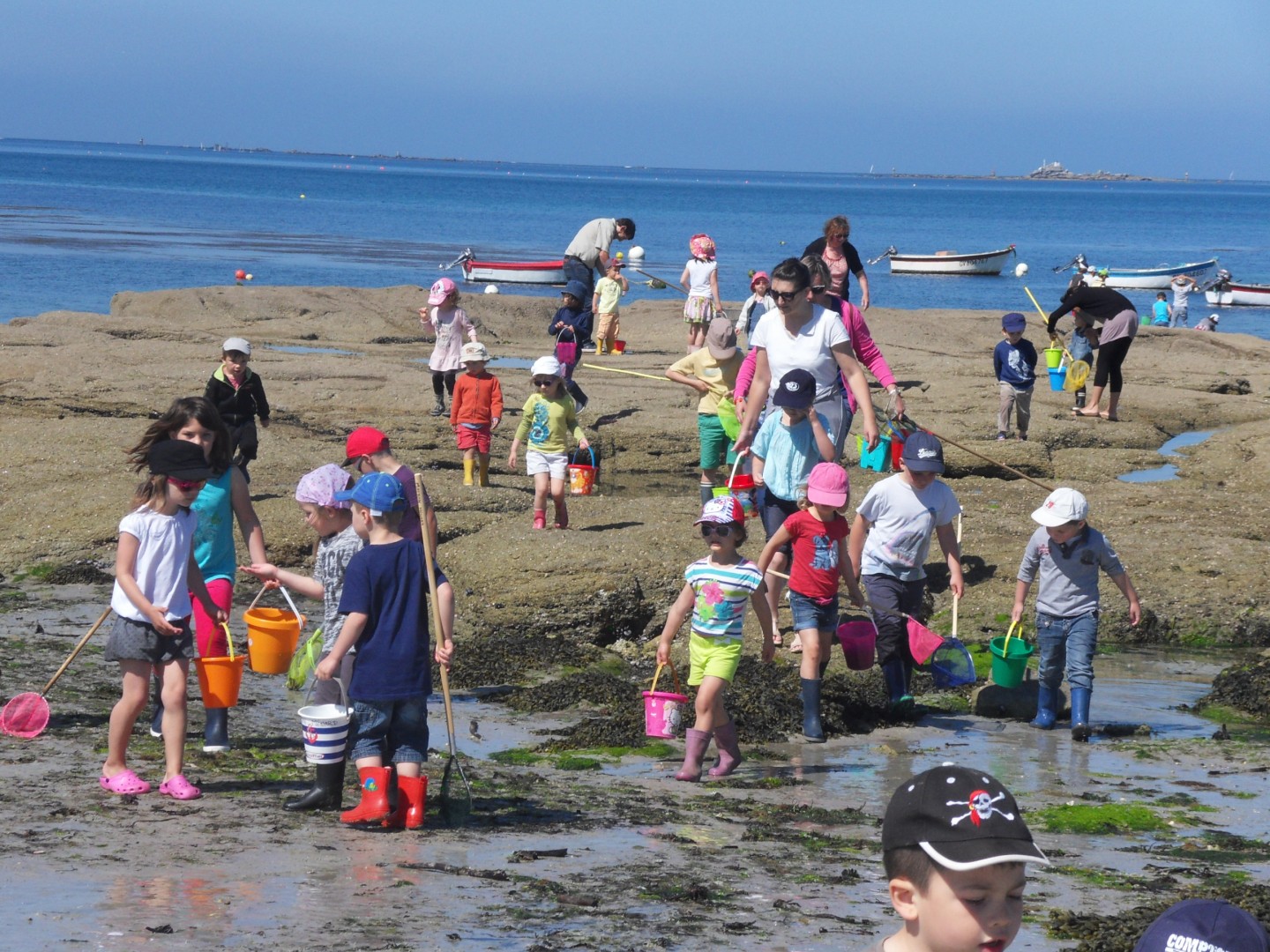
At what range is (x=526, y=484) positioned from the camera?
12531mm

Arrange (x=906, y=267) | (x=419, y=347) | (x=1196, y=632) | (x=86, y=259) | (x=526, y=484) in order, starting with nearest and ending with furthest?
(x=1196, y=632)
(x=526, y=484)
(x=419, y=347)
(x=86, y=259)
(x=906, y=267)

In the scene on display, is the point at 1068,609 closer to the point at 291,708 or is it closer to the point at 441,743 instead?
the point at 441,743

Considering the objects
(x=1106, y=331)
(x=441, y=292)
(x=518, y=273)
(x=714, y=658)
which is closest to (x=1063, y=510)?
(x=714, y=658)

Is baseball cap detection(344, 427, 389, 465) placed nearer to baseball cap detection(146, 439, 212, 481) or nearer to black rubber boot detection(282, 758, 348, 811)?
baseball cap detection(146, 439, 212, 481)

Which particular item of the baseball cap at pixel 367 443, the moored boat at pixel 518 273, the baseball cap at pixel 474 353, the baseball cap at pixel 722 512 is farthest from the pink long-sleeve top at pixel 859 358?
the moored boat at pixel 518 273

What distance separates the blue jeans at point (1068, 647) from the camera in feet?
25.5

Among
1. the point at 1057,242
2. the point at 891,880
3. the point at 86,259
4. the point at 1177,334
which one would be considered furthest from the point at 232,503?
the point at 1057,242

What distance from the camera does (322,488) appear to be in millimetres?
6191

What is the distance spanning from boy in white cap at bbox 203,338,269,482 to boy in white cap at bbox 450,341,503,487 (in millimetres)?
2295

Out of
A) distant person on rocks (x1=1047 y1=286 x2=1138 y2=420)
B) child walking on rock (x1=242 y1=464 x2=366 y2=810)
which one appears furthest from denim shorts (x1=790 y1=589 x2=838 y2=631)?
distant person on rocks (x1=1047 y1=286 x2=1138 y2=420)

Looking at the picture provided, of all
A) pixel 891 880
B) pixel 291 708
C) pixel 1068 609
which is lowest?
pixel 291 708

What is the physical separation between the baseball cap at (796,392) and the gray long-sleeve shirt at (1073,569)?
4.66ft

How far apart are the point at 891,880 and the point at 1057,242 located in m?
87.8

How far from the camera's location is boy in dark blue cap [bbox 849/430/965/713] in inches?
310
